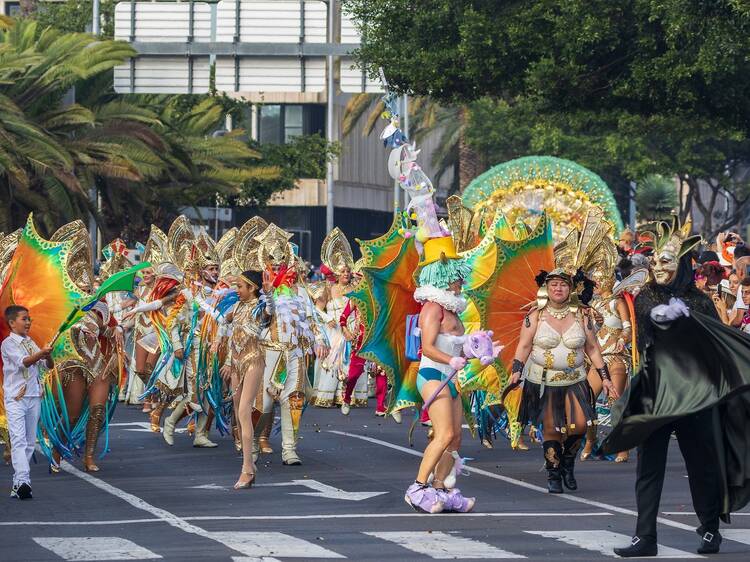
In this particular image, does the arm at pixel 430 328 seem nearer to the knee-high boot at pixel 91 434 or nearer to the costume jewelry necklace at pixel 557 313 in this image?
the costume jewelry necklace at pixel 557 313

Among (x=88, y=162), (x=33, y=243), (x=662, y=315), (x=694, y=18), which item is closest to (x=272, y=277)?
(x=33, y=243)

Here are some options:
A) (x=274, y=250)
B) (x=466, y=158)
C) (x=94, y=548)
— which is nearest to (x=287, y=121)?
(x=466, y=158)

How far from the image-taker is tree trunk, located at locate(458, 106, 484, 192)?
5722 cm

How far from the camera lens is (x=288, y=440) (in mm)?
16984

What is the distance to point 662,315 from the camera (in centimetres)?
1171

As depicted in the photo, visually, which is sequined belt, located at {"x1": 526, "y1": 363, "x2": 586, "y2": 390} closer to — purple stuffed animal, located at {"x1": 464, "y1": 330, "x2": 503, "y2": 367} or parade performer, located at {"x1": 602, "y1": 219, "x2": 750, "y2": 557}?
purple stuffed animal, located at {"x1": 464, "y1": 330, "x2": 503, "y2": 367}

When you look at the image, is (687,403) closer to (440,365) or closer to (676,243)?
(676,243)

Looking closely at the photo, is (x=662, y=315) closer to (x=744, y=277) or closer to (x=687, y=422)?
(x=687, y=422)

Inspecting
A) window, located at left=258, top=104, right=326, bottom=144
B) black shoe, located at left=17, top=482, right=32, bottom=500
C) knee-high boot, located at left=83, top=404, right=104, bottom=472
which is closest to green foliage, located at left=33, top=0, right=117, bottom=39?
window, located at left=258, top=104, right=326, bottom=144

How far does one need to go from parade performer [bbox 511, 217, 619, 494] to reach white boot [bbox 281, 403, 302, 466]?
2.60 metres

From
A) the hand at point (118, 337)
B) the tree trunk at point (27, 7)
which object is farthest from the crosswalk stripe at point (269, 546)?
the tree trunk at point (27, 7)

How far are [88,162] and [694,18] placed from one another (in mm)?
14049

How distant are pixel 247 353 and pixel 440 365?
2442 mm

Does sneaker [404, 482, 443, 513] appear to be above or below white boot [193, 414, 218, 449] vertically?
below
